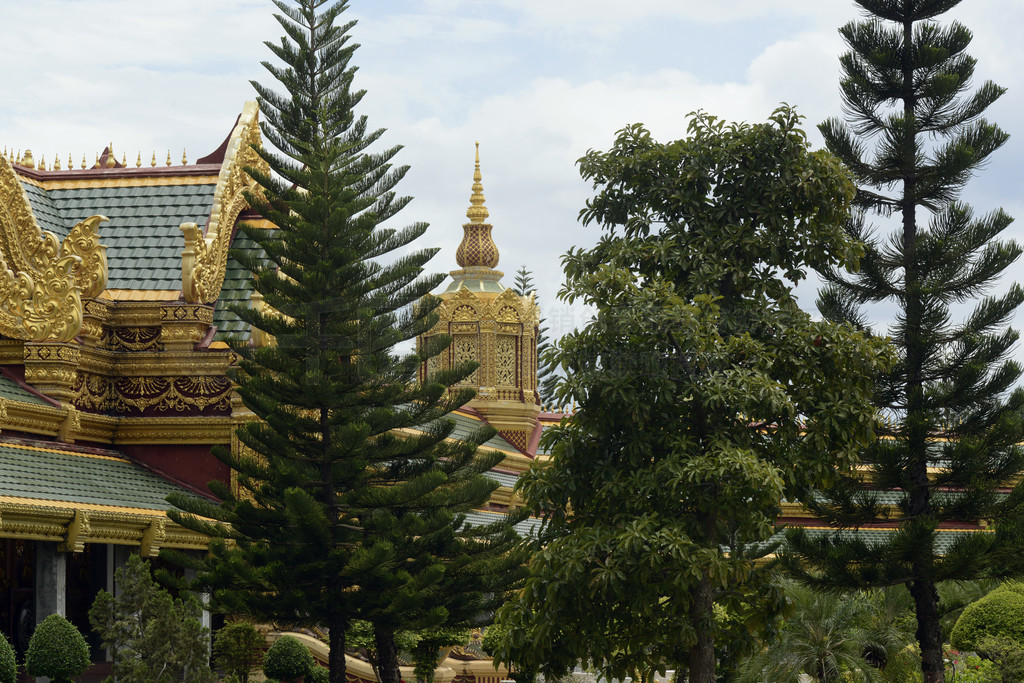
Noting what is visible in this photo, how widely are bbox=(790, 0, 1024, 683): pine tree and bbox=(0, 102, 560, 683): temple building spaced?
468 centimetres

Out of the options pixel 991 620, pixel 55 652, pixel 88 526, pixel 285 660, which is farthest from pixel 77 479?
pixel 991 620

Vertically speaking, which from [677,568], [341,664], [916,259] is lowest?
[341,664]

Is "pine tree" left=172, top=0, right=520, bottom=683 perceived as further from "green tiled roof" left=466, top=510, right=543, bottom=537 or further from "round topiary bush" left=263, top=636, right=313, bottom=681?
"green tiled roof" left=466, top=510, right=543, bottom=537

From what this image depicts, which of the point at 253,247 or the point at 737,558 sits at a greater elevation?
the point at 253,247

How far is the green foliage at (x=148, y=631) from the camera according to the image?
11219 mm

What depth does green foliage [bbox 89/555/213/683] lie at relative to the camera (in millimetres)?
11219

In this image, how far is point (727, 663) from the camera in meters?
11.3

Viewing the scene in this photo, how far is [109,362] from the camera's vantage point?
15695 mm

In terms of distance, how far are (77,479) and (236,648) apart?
2246 millimetres

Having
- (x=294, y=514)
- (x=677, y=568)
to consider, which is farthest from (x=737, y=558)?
(x=294, y=514)

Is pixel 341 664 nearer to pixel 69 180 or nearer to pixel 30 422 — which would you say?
A: pixel 30 422

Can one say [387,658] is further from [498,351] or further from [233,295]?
[498,351]

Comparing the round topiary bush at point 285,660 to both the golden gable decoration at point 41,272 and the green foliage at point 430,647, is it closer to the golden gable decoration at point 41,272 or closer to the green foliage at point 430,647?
the green foliage at point 430,647

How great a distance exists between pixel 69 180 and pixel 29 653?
735 cm
